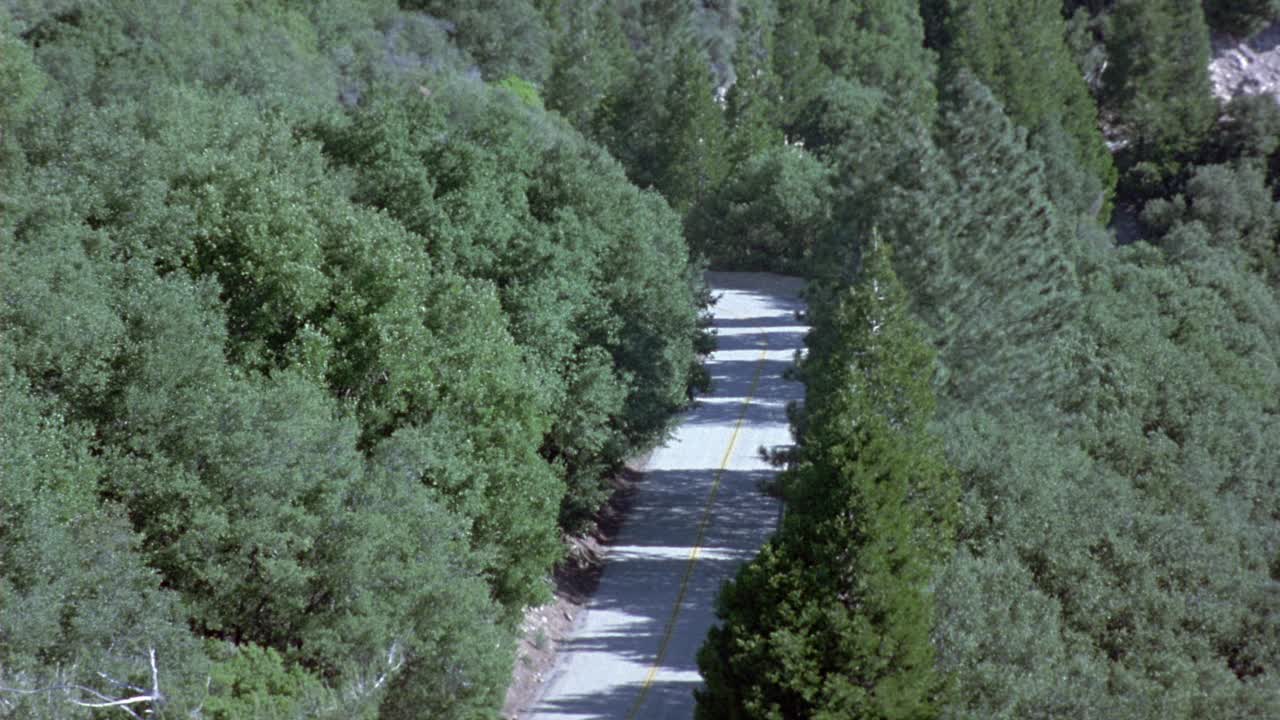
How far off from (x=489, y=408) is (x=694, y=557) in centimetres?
968

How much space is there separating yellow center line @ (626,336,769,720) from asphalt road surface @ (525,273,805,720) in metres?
0.03

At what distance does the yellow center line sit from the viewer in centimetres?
2683

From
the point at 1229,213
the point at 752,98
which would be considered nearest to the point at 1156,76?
the point at 1229,213

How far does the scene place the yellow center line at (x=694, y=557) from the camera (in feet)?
88.0

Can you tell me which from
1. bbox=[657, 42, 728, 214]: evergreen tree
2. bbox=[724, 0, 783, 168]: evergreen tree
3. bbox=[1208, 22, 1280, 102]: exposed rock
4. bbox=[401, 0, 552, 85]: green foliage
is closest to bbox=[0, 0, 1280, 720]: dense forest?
bbox=[401, 0, 552, 85]: green foliage

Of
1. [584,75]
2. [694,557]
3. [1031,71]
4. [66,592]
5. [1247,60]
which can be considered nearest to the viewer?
[66,592]

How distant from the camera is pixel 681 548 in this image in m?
34.1

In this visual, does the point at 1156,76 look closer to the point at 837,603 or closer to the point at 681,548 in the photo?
the point at 681,548

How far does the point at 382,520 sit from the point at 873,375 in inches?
342

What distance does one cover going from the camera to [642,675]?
27297mm

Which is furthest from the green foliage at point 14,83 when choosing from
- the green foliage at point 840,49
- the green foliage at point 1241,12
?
the green foliage at point 1241,12

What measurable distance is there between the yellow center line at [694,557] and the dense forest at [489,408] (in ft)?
8.41

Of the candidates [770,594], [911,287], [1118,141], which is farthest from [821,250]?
[1118,141]

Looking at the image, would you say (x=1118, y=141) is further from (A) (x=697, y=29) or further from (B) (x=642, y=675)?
(B) (x=642, y=675)
